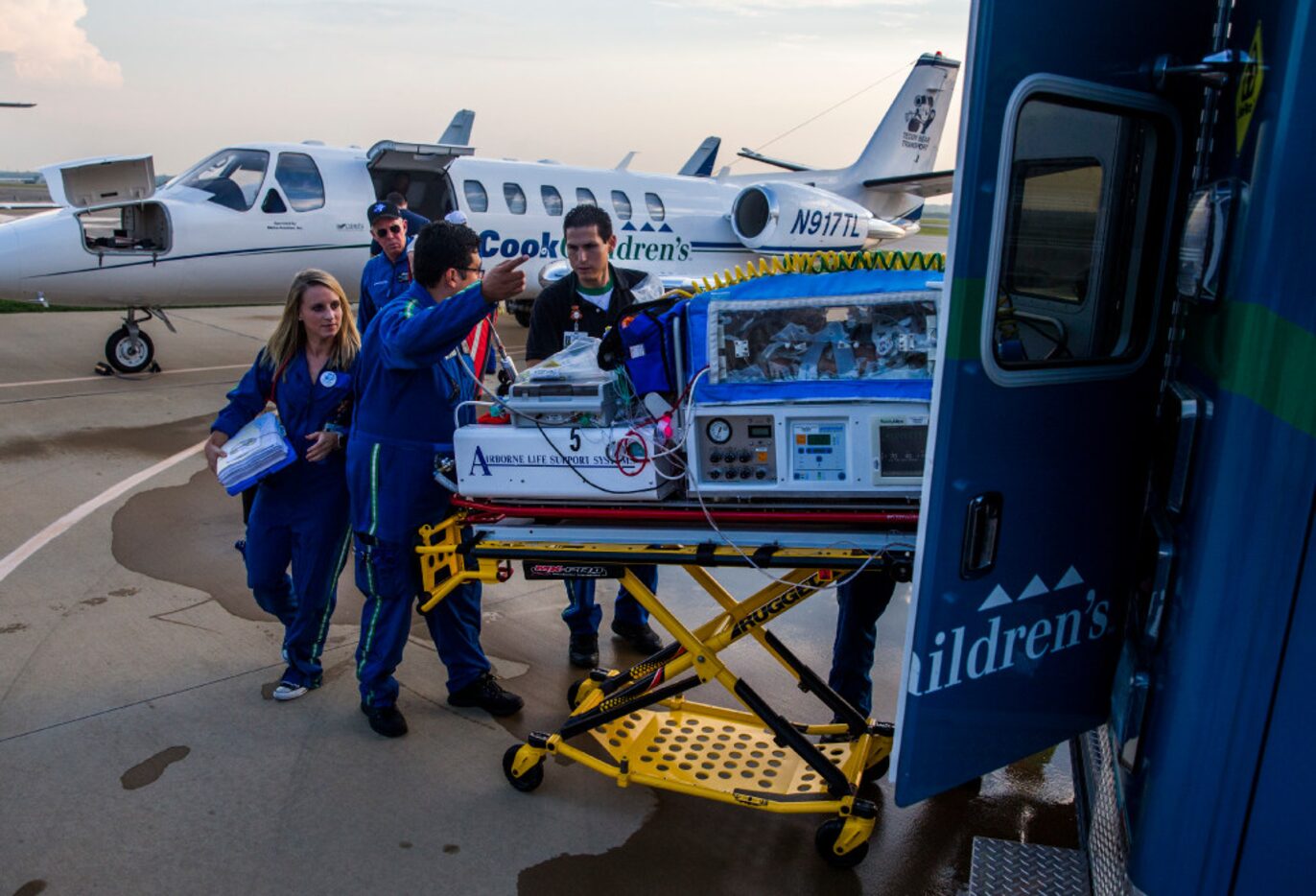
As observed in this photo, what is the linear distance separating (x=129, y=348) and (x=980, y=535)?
10.6 meters

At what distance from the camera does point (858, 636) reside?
150 inches

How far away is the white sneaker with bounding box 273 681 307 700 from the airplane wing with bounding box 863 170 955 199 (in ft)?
50.2

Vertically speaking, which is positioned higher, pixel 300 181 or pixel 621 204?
pixel 300 181

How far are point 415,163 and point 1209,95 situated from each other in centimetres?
1071

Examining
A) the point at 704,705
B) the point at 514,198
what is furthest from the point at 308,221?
the point at 704,705

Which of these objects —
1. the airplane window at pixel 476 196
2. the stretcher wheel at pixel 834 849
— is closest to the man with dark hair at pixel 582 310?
the stretcher wheel at pixel 834 849

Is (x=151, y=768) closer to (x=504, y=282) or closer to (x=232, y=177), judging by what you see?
(x=504, y=282)

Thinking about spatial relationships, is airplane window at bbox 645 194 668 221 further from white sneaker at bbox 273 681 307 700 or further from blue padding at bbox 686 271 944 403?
blue padding at bbox 686 271 944 403

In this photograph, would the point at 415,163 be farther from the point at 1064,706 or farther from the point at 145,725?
the point at 1064,706

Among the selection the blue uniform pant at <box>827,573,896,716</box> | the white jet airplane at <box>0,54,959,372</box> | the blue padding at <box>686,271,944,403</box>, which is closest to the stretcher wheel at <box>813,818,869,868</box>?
the blue uniform pant at <box>827,573,896,716</box>

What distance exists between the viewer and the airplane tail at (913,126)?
18859mm

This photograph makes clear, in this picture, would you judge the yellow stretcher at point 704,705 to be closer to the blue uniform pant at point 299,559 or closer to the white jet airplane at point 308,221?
the blue uniform pant at point 299,559

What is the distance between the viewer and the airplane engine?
14.4 m

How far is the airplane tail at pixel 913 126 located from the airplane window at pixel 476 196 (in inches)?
338
